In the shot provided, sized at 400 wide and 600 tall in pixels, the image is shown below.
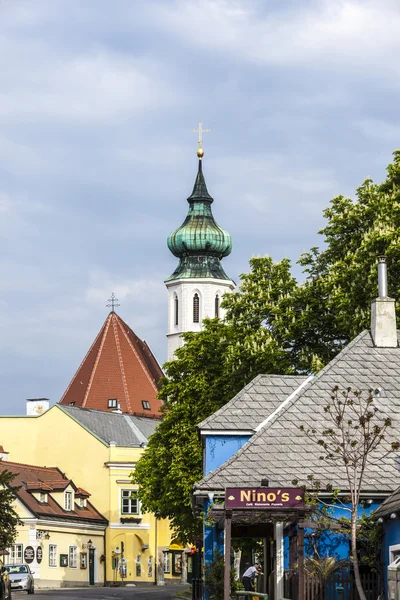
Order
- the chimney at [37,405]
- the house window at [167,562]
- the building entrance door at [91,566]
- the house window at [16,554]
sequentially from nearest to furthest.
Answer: the house window at [16,554], the building entrance door at [91,566], the house window at [167,562], the chimney at [37,405]

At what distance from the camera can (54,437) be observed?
80.4 m

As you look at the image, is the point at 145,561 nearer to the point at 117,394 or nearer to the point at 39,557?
the point at 39,557

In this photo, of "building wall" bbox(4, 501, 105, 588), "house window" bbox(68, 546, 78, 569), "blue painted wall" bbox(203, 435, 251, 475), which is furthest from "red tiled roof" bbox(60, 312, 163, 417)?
"blue painted wall" bbox(203, 435, 251, 475)

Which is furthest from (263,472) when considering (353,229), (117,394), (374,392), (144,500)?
(117,394)

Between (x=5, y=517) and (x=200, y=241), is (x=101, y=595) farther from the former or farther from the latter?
(x=200, y=241)

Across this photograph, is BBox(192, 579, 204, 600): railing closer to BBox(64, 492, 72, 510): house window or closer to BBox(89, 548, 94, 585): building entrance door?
BBox(64, 492, 72, 510): house window

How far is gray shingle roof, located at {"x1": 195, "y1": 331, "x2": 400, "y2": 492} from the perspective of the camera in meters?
26.1

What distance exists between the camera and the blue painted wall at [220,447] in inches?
1278

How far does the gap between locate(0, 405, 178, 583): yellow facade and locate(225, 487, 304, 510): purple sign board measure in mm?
53365

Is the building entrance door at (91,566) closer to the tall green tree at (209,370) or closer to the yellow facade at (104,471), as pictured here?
the yellow facade at (104,471)

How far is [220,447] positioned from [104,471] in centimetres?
4612

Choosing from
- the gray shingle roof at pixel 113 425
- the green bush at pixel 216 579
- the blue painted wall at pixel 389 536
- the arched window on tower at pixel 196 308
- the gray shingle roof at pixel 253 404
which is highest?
the arched window on tower at pixel 196 308

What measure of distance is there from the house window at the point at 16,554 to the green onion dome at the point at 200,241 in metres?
51.9

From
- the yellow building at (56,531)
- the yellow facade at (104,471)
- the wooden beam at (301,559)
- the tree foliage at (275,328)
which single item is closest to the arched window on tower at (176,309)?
the yellow facade at (104,471)
